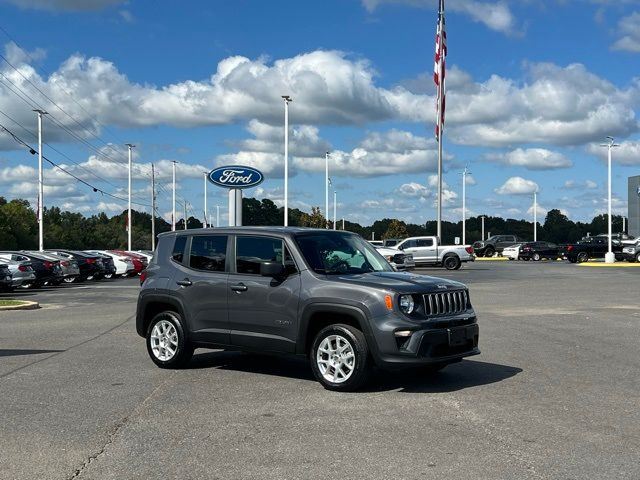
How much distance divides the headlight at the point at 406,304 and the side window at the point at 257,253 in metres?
1.44

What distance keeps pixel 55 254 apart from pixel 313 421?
103 feet

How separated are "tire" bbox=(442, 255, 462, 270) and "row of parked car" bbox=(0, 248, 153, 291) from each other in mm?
16982

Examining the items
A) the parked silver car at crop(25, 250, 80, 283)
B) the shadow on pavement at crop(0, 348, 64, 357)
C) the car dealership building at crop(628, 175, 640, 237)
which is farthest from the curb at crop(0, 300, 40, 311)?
the car dealership building at crop(628, 175, 640, 237)

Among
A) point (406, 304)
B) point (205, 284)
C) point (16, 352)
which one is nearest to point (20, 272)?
point (16, 352)

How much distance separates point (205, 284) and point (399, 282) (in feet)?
8.31

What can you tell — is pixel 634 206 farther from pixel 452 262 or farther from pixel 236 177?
pixel 236 177

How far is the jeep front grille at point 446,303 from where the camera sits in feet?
27.4

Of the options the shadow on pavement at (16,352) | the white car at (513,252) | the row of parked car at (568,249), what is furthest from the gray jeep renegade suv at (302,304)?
the white car at (513,252)

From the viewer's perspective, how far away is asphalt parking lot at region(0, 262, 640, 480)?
5.65 metres

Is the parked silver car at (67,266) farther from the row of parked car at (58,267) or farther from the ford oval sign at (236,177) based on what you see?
the ford oval sign at (236,177)

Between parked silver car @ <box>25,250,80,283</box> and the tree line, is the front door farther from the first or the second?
the tree line

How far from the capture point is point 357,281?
8.35 m

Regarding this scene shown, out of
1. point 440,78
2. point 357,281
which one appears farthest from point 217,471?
point 440,78

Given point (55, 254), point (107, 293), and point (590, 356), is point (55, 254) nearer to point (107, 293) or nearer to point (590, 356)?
point (107, 293)
